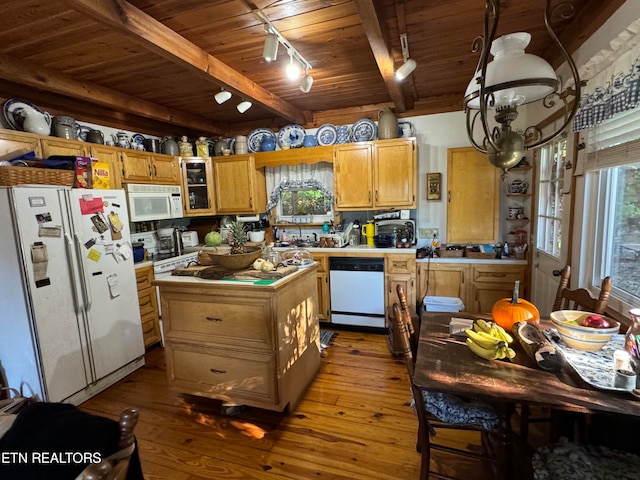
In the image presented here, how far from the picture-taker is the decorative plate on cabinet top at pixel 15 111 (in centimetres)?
255

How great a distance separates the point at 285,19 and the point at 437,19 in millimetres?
968

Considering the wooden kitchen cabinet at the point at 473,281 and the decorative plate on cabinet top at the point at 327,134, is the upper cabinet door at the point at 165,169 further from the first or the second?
the wooden kitchen cabinet at the point at 473,281

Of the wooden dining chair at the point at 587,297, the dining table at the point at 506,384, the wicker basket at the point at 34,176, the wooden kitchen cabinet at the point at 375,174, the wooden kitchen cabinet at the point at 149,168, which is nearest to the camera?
the dining table at the point at 506,384

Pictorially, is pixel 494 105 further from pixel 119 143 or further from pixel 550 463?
pixel 119 143

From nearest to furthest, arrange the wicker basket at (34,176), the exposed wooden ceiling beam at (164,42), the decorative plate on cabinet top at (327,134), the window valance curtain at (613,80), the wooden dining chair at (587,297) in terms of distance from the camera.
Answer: the window valance curtain at (613,80) → the exposed wooden ceiling beam at (164,42) → the wooden dining chair at (587,297) → the wicker basket at (34,176) → the decorative plate on cabinet top at (327,134)

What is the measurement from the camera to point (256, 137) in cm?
414

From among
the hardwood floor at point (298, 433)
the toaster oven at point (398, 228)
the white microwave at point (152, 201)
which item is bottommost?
the hardwood floor at point (298, 433)

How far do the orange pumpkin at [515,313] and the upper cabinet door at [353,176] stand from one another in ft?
7.00

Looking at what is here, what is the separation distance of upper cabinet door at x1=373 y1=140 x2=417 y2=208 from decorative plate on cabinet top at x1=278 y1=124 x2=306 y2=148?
0.98m

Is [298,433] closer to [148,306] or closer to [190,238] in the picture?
[148,306]

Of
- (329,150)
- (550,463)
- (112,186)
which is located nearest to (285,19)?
(329,150)

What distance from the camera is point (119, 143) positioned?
343cm

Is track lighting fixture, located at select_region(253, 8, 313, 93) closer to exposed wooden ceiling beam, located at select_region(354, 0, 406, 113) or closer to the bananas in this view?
exposed wooden ceiling beam, located at select_region(354, 0, 406, 113)

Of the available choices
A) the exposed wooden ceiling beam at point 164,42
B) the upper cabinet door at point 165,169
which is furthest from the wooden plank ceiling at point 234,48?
the upper cabinet door at point 165,169
